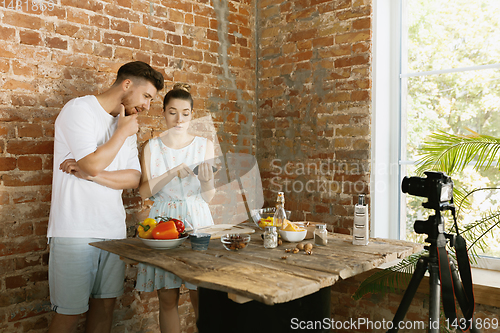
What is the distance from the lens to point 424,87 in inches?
120

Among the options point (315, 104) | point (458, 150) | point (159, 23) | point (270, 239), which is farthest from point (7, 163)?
point (458, 150)

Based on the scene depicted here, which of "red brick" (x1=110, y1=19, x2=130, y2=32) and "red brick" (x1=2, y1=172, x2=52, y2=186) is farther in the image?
"red brick" (x1=110, y1=19, x2=130, y2=32)

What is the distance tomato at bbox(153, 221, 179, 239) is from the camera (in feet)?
6.70

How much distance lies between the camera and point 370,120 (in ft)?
10.1

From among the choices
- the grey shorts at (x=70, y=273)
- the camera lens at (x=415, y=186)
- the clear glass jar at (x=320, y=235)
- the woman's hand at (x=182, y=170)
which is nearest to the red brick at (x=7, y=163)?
the grey shorts at (x=70, y=273)

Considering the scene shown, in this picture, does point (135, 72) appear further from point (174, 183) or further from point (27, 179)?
point (27, 179)

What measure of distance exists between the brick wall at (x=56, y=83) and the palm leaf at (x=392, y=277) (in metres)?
1.54

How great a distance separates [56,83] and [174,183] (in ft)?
3.26

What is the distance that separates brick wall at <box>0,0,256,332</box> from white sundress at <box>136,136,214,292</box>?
36cm

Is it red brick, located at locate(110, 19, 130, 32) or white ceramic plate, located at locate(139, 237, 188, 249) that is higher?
red brick, located at locate(110, 19, 130, 32)

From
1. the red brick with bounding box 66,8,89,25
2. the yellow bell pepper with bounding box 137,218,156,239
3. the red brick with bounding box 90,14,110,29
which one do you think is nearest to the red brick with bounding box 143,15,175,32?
the red brick with bounding box 90,14,110,29

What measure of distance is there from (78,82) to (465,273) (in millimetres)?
2555

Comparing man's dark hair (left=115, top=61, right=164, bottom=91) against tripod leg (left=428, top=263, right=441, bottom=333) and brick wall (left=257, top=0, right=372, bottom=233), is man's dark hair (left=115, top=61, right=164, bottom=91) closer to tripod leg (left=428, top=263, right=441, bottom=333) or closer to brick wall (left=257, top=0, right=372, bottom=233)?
brick wall (left=257, top=0, right=372, bottom=233)

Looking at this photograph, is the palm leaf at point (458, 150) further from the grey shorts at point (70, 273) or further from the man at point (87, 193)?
the grey shorts at point (70, 273)
